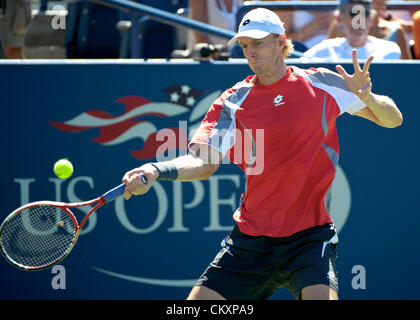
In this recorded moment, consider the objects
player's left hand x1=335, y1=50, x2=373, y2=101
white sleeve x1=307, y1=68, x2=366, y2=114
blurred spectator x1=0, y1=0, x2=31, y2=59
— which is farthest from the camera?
blurred spectator x1=0, y1=0, x2=31, y2=59

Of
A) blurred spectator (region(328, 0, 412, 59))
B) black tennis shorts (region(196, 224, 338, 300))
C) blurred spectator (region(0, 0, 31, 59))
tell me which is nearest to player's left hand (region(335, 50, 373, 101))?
black tennis shorts (region(196, 224, 338, 300))

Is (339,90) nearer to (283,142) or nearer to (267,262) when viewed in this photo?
(283,142)

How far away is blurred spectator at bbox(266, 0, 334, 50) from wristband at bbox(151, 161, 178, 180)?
3.19 meters

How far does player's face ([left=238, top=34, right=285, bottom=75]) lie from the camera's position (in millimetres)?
A: 4031

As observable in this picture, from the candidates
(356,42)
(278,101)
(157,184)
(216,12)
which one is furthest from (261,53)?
(216,12)

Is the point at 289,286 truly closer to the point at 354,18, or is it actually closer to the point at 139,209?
the point at 139,209

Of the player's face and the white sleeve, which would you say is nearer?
the player's face

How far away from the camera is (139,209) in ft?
18.3

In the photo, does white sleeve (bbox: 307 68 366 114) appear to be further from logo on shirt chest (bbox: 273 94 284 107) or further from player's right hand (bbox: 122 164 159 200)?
player's right hand (bbox: 122 164 159 200)

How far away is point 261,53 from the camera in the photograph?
13.3 feet

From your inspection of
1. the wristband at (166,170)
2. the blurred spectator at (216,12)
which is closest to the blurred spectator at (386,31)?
the blurred spectator at (216,12)

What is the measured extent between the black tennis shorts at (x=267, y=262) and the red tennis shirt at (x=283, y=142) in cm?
5

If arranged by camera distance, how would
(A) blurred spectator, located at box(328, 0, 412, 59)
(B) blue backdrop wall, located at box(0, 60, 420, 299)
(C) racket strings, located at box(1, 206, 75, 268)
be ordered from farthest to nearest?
(A) blurred spectator, located at box(328, 0, 412, 59)
(B) blue backdrop wall, located at box(0, 60, 420, 299)
(C) racket strings, located at box(1, 206, 75, 268)

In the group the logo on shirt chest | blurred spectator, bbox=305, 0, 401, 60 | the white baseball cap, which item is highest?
blurred spectator, bbox=305, 0, 401, 60
